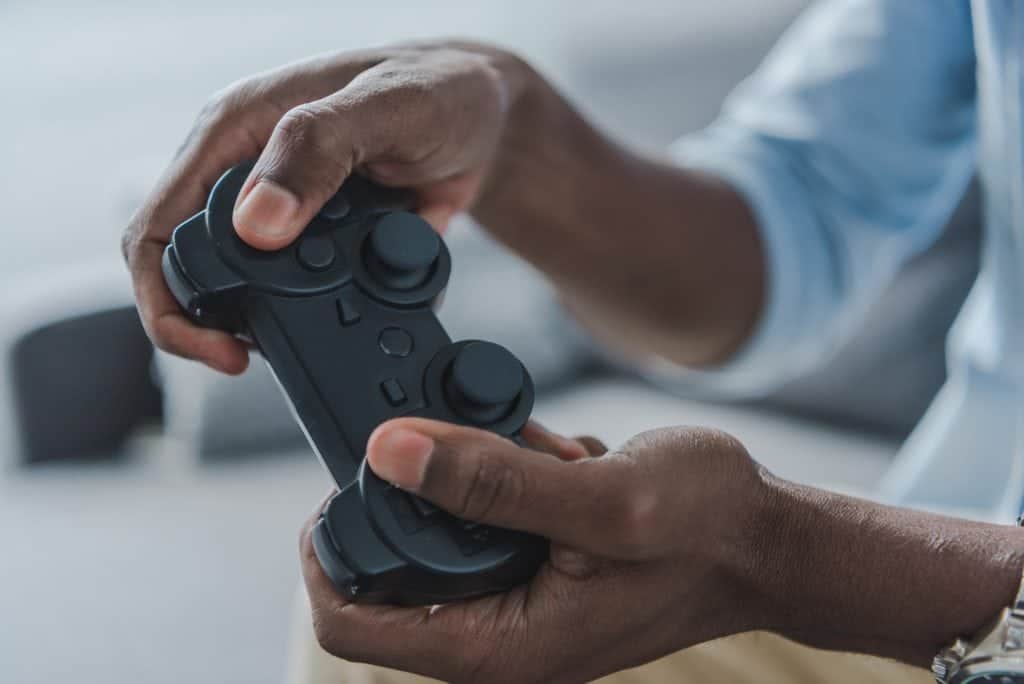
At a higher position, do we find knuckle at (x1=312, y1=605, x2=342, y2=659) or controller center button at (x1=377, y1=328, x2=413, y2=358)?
controller center button at (x1=377, y1=328, x2=413, y2=358)

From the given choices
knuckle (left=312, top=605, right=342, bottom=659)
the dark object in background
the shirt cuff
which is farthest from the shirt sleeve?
the dark object in background

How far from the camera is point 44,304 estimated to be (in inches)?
51.0

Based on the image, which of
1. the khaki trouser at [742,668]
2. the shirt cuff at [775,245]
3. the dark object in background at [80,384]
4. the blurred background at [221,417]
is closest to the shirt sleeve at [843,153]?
the shirt cuff at [775,245]

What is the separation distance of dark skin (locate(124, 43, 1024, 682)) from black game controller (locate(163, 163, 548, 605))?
0.05 feet

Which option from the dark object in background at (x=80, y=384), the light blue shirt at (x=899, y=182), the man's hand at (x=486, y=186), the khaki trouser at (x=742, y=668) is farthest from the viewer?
the dark object in background at (x=80, y=384)

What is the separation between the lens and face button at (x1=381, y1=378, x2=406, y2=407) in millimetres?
507

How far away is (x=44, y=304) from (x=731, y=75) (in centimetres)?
86

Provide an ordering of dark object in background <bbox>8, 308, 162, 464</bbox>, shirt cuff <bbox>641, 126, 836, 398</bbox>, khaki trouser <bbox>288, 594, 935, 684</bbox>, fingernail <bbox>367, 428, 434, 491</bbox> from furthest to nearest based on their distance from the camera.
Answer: dark object in background <bbox>8, 308, 162, 464</bbox> < shirt cuff <bbox>641, 126, 836, 398</bbox> < khaki trouser <bbox>288, 594, 935, 684</bbox> < fingernail <bbox>367, 428, 434, 491</bbox>

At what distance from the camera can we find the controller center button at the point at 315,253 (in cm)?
53

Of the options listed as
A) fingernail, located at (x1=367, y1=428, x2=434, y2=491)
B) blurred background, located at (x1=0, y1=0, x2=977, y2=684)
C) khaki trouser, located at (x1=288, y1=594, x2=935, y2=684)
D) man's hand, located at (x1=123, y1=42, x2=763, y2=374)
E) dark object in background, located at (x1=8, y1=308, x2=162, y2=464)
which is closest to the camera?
fingernail, located at (x1=367, y1=428, x2=434, y2=491)

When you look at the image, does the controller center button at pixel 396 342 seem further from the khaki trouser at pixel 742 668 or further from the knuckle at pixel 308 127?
the khaki trouser at pixel 742 668

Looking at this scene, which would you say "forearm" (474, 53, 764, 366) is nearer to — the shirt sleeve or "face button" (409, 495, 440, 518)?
the shirt sleeve

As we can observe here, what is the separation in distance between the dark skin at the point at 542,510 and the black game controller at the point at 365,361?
2 cm

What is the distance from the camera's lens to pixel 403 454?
442 millimetres
